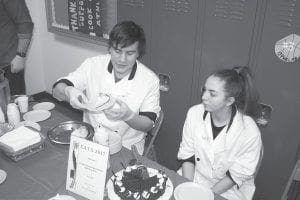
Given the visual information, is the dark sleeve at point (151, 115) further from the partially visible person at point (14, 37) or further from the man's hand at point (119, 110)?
the partially visible person at point (14, 37)

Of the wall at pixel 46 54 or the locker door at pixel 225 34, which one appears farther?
the wall at pixel 46 54

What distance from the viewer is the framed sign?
10.4 ft

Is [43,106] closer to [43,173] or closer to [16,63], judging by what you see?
[43,173]

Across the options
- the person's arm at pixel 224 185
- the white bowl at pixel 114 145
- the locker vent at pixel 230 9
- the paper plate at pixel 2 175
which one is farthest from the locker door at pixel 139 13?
the paper plate at pixel 2 175

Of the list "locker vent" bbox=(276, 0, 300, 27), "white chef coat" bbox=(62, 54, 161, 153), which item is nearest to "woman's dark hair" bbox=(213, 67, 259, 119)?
"locker vent" bbox=(276, 0, 300, 27)

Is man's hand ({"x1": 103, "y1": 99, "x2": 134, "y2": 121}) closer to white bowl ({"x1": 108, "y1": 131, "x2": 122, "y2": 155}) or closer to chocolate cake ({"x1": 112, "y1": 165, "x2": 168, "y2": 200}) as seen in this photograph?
white bowl ({"x1": 108, "y1": 131, "x2": 122, "y2": 155})

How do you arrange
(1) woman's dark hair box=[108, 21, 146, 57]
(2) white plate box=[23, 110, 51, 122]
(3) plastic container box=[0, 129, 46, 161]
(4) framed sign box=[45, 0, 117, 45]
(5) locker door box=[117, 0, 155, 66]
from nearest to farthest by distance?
(3) plastic container box=[0, 129, 46, 161]
(1) woman's dark hair box=[108, 21, 146, 57]
(2) white plate box=[23, 110, 51, 122]
(5) locker door box=[117, 0, 155, 66]
(4) framed sign box=[45, 0, 117, 45]

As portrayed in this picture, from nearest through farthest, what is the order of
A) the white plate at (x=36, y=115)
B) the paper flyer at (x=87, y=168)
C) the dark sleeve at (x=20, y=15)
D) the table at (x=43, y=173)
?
the paper flyer at (x=87, y=168), the table at (x=43, y=173), the white plate at (x=36, y=115), the dark sleeve at (x=20, y=15)

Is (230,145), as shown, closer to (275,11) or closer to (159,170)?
(159,170)

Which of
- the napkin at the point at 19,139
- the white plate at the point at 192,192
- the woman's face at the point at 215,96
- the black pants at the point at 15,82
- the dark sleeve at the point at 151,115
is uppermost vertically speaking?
the woman's face at the point at 215,96

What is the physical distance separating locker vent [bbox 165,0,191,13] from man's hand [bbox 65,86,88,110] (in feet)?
→ 3.14

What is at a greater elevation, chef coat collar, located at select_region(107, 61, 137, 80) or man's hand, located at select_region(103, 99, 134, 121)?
chef coat collar, located at select_region(107, 61, 137, 80)

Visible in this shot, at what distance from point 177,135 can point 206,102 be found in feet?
3.02

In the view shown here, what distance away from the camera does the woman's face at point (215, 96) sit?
169 cm
